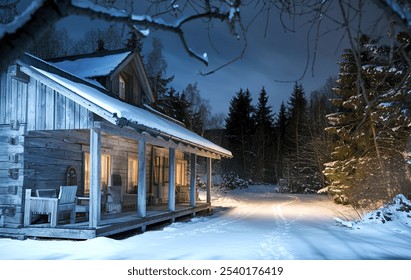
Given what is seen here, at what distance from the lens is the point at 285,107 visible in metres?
62.5

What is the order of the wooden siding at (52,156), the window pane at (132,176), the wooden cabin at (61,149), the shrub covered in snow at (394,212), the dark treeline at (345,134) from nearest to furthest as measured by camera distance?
the wooden cabin at (61,149) < the wooden siding at (52,156) < the dark treeline at (345,134) < the shrub covered in snow at (394,212) < the window pane at (132,176)

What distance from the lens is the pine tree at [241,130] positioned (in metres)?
52.1

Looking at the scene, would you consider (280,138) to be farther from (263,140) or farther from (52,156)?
(52,156)

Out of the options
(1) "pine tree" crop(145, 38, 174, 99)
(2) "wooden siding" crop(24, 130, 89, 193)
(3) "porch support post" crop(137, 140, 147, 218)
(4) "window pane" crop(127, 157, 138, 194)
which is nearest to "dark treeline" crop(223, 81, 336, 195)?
(1) "pine tree" crop(145, 38, 174, 99)

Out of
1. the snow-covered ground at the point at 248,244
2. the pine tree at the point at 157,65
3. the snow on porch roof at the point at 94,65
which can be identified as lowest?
the snow-covered ground at the point at 248,244

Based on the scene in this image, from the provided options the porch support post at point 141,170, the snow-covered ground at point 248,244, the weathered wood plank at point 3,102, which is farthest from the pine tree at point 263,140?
the weathered wood plank at point 3,102

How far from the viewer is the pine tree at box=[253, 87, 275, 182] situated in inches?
2012

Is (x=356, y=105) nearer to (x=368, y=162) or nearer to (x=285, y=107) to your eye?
(x=368, y=162)

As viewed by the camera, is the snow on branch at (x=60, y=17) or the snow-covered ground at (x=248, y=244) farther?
the snow-covered ground at (x=248, y=244)

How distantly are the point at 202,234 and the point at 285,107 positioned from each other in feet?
171

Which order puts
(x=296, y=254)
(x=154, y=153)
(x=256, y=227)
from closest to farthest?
1. (x=296, y=254)
2. (x=256, y=227)
3. (x=154, y=153)

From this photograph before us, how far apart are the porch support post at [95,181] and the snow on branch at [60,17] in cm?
708

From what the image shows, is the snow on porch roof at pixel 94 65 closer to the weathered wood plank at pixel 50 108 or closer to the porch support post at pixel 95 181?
the weathered wood plank at pixel 50 108

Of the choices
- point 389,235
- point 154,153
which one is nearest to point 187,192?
point 154,153
